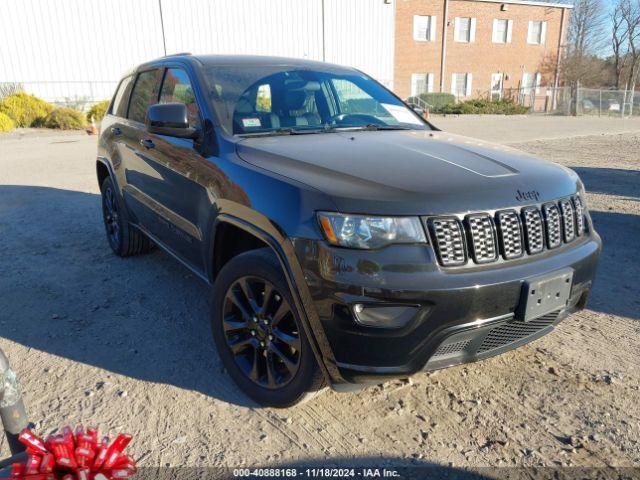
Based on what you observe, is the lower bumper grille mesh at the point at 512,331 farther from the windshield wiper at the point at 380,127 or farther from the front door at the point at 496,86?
the front door at the point at 496,86

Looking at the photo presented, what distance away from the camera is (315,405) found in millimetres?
2799

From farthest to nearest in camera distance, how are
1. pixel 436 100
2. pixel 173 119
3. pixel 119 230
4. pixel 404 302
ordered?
pixel 436 100 → pixel 119 230 → pixel 173 119 → pixel 404 302

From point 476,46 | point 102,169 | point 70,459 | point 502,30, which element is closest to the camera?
point 70,459

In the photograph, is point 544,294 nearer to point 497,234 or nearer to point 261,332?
point 497,234

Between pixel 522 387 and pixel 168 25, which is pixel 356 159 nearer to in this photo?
pixel 522 387

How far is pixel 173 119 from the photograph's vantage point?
3135 millimetres

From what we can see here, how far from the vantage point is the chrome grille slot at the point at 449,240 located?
2250 mm

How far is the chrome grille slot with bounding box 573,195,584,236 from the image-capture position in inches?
111

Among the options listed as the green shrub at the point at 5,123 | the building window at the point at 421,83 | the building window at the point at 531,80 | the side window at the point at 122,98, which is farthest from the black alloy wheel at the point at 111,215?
the building window at the point at 531,80

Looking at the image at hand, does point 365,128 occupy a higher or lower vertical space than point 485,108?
higher

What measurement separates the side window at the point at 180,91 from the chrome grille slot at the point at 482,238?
1894 mm

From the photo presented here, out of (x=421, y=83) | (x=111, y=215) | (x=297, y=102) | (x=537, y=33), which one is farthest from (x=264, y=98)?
(x=537, y=33)

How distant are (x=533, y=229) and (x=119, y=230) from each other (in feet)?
12.9

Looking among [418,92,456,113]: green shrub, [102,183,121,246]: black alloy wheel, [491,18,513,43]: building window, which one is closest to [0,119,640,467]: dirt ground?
[102,183,121,246]: black alloy wheel
